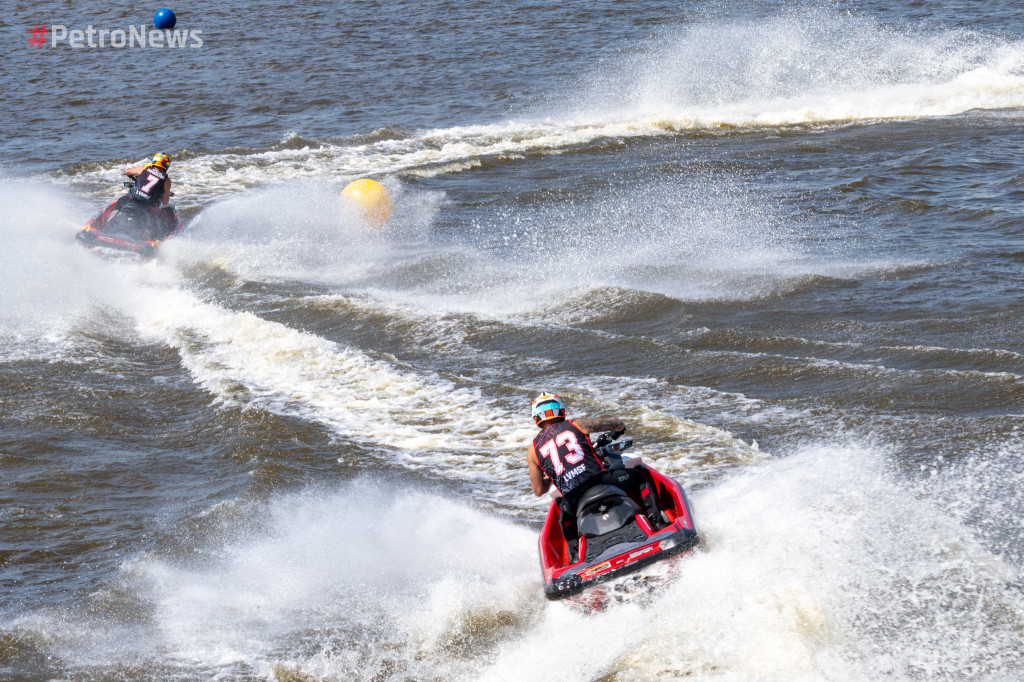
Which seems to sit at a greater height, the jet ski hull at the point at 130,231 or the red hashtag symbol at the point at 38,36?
the red hashtag symbol at the point at 38,36

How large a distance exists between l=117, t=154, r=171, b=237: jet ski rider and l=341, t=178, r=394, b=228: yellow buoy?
2704mm

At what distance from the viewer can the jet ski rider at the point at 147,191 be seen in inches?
603

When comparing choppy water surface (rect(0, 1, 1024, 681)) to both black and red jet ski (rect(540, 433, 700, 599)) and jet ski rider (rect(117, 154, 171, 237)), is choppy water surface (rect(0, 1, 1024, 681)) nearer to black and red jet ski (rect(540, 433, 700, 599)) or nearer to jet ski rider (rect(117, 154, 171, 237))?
black and red jet ski (rect(540, 433, 700, 599))

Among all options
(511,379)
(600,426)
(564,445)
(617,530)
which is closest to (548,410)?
(564,445)

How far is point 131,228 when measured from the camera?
1506 centimetres

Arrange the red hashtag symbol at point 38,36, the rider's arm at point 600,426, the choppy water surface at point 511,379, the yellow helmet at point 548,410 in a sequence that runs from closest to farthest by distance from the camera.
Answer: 1. the choppy water surface at point 511,379
2. the yellow helmet at point 548,410
3. the rider's arm at point 600,426
4. the red hashtag symbol at point 38,36

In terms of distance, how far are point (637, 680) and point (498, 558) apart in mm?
1804

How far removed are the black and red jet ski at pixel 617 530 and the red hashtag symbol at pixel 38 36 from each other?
94.1 feet

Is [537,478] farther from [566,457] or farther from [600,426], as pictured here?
[600,426]

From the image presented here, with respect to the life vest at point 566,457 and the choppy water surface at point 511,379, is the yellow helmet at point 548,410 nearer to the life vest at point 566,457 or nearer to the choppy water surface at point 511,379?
the life vest at point 566,457

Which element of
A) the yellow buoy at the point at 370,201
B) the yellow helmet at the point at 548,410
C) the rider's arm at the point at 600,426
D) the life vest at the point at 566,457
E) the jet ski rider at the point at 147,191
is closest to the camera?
the life vest at the point at 566,457

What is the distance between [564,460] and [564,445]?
0.10 m

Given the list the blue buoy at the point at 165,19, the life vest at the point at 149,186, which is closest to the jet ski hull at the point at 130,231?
the life vest at the point at 149,186

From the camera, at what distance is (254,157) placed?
20.2 m
